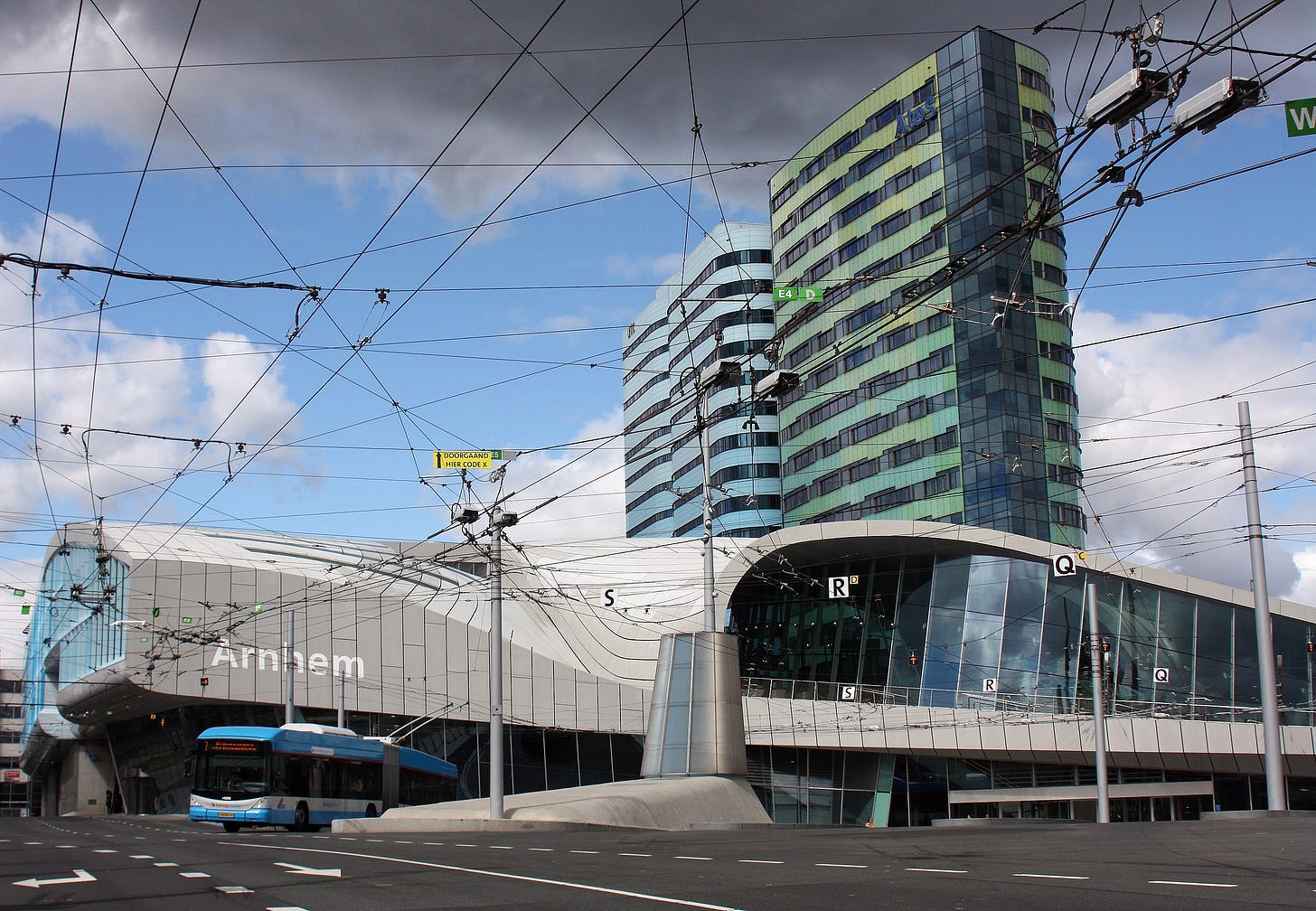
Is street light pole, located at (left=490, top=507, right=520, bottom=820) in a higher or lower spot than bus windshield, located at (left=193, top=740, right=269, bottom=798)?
higher

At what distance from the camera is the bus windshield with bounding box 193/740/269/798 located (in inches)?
1271

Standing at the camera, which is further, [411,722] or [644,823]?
[411,722]

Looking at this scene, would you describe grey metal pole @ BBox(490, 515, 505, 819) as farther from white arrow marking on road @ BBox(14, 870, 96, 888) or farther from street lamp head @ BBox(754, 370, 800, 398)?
white arrow marking on road @ BBox(14, 870, 96, 888)

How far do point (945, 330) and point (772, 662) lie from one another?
30029 mm

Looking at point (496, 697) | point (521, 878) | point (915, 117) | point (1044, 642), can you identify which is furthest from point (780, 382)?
point (915, 117)

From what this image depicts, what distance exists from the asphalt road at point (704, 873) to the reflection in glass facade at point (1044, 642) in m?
25.7

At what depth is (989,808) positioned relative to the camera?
47562mm

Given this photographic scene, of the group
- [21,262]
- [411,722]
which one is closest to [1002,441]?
[411,722]

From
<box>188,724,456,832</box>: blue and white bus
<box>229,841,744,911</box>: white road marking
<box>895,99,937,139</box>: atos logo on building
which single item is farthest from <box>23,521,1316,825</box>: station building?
<box>895,99,937,139</box>: atos logo on building

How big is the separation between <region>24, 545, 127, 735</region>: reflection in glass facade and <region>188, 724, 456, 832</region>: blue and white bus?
12.5m

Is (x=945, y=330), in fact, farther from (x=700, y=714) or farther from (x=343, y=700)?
(x=700, y=714)

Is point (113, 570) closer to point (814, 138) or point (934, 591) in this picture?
point (934, 591)

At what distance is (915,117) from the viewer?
268 feet

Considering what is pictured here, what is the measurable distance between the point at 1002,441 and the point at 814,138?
32.6 m
